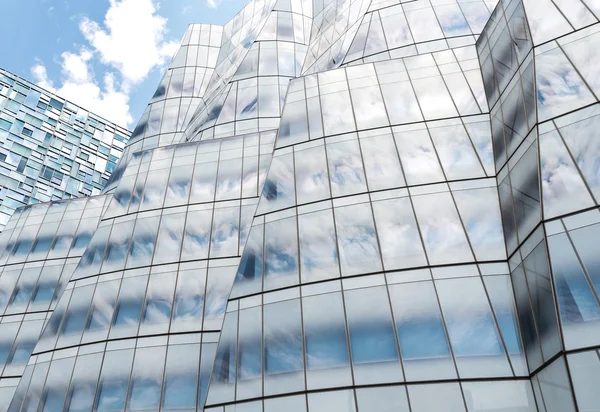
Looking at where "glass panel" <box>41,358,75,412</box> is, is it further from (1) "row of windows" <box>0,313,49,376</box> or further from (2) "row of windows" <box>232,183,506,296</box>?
(2) "row of windows" <box>232,183,506,296</box>

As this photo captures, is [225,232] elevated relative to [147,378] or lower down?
elevated

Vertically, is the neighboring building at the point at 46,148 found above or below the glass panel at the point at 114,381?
above

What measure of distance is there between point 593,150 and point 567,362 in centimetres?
715

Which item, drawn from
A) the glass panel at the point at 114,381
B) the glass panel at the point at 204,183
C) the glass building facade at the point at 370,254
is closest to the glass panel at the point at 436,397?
the glass building facade at the point at 370,254

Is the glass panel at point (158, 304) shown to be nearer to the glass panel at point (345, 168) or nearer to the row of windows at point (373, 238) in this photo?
the row of windows at point (373, 238)

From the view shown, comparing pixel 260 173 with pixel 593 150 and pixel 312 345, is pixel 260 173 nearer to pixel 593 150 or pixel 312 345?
pixel 312 345

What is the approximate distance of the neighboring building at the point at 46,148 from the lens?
214ft

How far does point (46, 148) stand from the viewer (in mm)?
71250

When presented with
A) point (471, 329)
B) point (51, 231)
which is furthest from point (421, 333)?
point (51, 231)

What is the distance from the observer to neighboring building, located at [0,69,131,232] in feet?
214

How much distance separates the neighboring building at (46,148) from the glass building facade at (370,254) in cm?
3726

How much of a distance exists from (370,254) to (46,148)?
68836 mm

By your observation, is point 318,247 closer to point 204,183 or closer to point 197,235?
point 197,235

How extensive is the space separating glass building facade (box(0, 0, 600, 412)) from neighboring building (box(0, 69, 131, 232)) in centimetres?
3726
